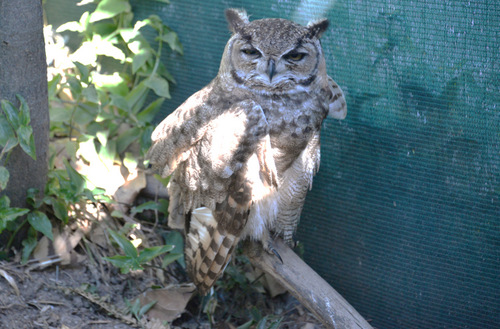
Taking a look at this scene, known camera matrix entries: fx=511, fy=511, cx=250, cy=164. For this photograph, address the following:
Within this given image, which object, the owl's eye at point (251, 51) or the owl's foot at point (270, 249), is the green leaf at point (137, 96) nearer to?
the owl's eye at point (251, 51)

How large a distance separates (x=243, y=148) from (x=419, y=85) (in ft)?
2.93

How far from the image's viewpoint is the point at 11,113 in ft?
7.21

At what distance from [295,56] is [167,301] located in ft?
4.45

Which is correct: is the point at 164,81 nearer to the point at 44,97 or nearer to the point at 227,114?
the point at 44,97

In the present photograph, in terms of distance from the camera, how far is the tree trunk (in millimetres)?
2195

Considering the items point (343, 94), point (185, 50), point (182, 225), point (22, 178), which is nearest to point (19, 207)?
point (22, 178)

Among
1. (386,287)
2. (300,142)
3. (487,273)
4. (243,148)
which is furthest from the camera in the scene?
(386,287)

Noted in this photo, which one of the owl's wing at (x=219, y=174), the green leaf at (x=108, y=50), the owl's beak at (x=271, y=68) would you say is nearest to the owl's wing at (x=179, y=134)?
the owl's wing at (x=219, y=174)

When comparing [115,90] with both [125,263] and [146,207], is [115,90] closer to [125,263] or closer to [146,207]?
[146,207]

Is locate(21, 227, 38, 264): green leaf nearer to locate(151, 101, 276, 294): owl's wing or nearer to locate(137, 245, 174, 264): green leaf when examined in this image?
locate(137, 245, 174, 264): green leaf

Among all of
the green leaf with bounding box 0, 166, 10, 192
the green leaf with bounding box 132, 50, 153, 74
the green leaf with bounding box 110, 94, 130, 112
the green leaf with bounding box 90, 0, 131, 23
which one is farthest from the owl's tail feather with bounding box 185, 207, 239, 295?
the green leaf with bounding box 90, 0, 131, 23

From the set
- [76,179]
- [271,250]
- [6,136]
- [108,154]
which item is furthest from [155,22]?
[271,250]

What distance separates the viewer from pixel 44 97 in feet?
7.77

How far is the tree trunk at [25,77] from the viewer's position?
220 centimetres
